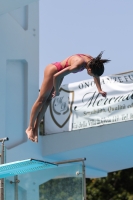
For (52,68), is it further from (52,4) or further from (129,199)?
(129,199)

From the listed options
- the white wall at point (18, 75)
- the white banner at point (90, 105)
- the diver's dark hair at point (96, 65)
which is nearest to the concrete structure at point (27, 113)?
the white wall at point (18, 75)

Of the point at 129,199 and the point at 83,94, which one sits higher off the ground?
the point at 83,94

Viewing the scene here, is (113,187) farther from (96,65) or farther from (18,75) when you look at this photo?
(96,65)

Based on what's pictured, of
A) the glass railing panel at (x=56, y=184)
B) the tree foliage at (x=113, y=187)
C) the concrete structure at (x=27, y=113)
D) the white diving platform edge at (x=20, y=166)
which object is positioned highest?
the concrete structure at (x=27, y=113)

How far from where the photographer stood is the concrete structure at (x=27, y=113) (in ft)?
34.6

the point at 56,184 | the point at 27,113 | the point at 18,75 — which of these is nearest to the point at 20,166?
the point at 56,184

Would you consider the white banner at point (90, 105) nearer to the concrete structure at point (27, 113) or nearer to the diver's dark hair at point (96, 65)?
the concrete structure at point (27, 113)

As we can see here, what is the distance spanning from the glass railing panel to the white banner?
3.39m

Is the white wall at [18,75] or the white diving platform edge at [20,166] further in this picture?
the white wall at [18,75]

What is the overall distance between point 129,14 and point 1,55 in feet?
12.1

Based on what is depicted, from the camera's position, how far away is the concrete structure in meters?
10.5

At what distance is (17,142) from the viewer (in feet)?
35.4

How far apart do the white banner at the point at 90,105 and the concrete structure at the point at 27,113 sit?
21 centimetres

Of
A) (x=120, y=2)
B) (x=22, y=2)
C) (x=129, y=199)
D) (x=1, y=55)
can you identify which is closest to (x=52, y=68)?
(x=22, y=2)
